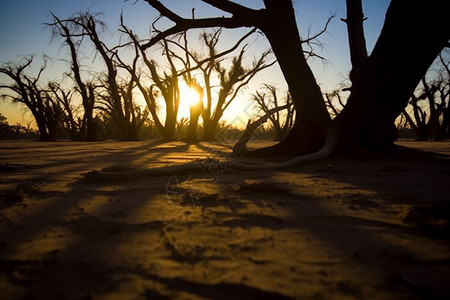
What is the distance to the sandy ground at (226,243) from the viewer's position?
783mm

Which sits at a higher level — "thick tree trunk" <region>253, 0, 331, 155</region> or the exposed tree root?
"thick tree trunk" <region>253, 0, 331, 155</region>

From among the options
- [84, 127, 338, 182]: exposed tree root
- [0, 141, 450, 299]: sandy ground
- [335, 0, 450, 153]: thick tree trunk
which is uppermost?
[335, 0, 450, 153]: thick tree trunk

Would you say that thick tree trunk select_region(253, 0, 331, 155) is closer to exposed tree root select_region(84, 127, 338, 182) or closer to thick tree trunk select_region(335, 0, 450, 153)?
thick tree trunk select_region(335, 0, 450, 153)

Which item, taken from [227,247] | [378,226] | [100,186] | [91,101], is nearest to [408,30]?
[378,226]

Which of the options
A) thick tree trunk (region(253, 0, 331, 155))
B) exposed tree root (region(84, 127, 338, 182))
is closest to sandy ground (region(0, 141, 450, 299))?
exposed tree root (region(84, 127, 338, 182))

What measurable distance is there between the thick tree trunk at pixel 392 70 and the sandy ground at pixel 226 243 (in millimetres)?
2080

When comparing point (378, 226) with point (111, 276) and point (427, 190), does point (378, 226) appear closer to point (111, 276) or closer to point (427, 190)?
point (427, 190)

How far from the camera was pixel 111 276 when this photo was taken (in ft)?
2.77

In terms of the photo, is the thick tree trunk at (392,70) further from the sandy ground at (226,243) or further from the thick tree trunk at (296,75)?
the sandy ground at (226,243)

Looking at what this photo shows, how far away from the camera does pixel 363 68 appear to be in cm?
385

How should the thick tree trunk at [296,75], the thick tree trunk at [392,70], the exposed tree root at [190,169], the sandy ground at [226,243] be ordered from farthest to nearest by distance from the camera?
1. the thick tree trunk at [296,75]
2. the thick tree trunk at [392,70]
3. the exposed tree root at [190,169]
4. the sandy ground at [226,243]

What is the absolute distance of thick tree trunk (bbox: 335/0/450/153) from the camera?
3189 millimetres

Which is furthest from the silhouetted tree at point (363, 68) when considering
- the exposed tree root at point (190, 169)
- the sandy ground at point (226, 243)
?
the sandy ground at point (226, 243)

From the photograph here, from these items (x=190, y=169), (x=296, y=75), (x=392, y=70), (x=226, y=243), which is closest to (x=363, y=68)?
(x=392, y=70)
